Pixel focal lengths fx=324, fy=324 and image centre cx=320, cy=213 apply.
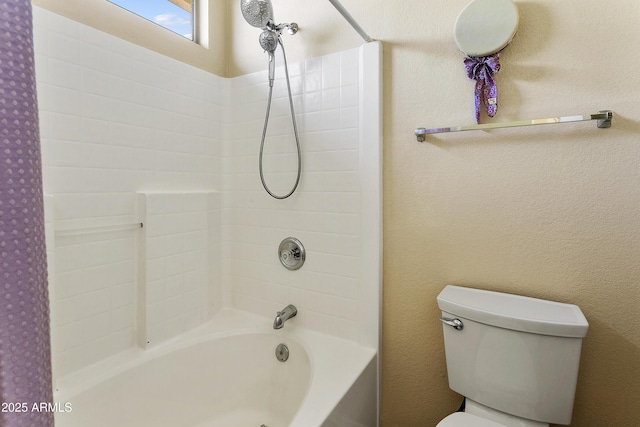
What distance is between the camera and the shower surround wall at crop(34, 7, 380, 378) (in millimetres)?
1229

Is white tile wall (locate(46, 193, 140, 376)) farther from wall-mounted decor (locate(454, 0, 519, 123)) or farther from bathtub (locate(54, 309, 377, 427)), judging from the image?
wall-mounted decor (locate(454, 0, 519, 123))

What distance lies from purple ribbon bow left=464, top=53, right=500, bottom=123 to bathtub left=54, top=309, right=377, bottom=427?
1.13 m

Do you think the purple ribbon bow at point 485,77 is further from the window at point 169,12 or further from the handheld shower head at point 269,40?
the window at point 169,12

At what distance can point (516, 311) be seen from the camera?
1.09 metres

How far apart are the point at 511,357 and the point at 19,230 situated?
1.31m

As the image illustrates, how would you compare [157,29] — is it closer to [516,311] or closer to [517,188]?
[517,188]

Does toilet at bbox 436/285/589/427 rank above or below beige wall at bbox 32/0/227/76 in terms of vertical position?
below

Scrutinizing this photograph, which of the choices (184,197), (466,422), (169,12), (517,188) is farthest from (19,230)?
(169,12)

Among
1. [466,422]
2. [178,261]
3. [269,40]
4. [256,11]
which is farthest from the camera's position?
[178,261]

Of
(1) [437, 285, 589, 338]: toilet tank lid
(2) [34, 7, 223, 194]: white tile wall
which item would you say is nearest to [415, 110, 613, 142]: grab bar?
(1) [437, 285, 589, 338]: toilet tank lid

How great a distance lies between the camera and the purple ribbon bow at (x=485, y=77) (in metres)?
1.19

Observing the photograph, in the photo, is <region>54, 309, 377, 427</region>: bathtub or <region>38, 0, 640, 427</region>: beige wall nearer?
<region>38, 0, 640, 427</region>: beige wall

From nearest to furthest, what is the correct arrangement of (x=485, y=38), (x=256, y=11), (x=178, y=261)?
(x=485, y=38) < (x=256, y=11) < (x=178, y=261)

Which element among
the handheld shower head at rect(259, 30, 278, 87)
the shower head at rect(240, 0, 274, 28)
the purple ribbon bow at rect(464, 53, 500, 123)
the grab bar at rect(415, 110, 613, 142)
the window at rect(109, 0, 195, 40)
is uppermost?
the window at rect(109, 0, 195, 40)
